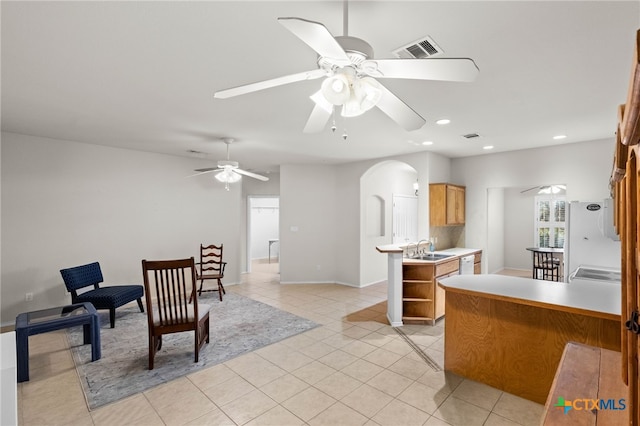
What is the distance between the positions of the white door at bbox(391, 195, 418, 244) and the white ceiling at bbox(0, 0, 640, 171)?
323 cm

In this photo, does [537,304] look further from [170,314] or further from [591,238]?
[170,314]

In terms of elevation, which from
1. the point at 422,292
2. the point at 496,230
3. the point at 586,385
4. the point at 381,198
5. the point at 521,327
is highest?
the point at 381,198

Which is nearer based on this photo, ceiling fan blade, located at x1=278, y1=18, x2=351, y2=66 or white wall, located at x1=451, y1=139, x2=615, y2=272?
ceiling fan blade, located at x1=278, y1=18, x2=351, y2=66

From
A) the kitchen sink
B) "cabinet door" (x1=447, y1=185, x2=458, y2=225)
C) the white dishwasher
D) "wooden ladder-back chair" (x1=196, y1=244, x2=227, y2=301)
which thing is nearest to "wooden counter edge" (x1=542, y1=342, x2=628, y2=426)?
the kitchen sink

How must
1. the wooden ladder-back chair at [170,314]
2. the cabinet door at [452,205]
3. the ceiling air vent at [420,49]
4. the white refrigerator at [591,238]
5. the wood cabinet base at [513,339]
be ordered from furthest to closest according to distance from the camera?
the cabinet door at [452,205] < the white refrigerator at [591,238] < the wooden ladder-back chair at [170,314] < the wood cabinet base at [513,339] < the ceiling air vent at [420,49]

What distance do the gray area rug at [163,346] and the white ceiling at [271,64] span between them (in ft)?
8.70

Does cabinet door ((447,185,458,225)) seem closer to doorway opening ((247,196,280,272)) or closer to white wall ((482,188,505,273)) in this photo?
white wall ((482,188,505,273))

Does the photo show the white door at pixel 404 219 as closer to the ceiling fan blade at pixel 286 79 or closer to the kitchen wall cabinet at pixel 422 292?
the kitchen wall cabinet at pixel 422 292

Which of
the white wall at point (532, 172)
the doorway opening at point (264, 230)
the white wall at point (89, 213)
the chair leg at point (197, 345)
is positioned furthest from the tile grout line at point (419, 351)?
the doorway opening at point (264, 230)

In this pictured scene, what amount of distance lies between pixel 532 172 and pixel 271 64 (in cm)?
497

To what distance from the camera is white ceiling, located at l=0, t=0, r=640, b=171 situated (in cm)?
174

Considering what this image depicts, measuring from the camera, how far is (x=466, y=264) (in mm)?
5145

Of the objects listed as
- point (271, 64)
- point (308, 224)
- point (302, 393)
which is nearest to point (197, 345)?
point (302, 393)

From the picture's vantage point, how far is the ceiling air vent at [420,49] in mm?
1992
